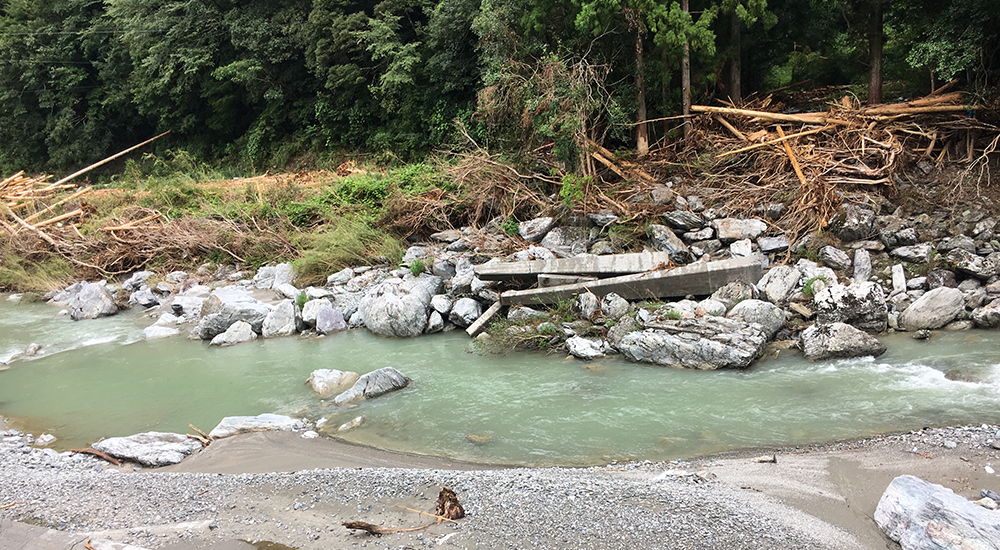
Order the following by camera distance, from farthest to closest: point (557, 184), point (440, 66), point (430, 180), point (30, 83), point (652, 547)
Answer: point (30, 83) < point (440, 66) < point (430, 180) < point (557, 184) < point (652, 547)

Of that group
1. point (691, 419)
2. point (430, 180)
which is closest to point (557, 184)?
point (430, 180)

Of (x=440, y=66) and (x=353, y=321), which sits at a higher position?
(x=440, y=66)

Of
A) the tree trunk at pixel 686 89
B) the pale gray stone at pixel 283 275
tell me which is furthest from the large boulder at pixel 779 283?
the pale gray stone at pixel 283 275

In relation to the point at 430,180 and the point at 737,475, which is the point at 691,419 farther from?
the point at 430,180

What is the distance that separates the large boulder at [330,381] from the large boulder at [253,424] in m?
0.79

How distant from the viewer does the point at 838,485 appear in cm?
385

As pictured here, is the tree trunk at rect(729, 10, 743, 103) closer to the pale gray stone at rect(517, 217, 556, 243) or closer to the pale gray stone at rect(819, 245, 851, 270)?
the pale gray stone at rect(819, 245, 851, 270)

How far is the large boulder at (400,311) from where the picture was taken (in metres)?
8.75

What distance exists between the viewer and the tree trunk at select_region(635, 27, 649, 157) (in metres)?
11.0

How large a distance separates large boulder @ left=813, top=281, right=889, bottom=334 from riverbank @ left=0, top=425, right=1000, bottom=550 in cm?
271

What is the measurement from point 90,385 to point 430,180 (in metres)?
6.79

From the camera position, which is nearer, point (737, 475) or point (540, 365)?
point (737, 475)

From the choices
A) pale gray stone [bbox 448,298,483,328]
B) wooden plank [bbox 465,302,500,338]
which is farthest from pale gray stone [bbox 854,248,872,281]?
pale gray stone [bbox 448,298,483,328]

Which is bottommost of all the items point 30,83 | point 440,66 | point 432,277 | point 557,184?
point 432,277
